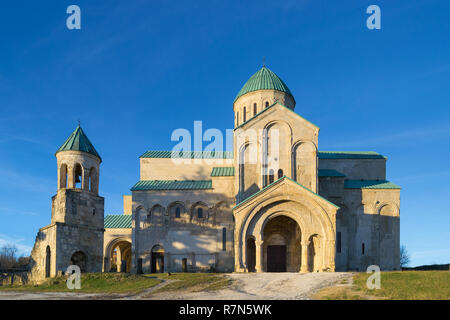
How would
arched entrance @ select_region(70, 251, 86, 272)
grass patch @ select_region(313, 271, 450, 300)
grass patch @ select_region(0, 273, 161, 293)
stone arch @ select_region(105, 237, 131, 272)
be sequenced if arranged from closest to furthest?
1. grass patch @ select_region(313, 271, 450, 300)
2. grass patch @ select_region(0, 273, 161, 293)
3. arched entrance @ select_region(70, 251, 86, 272)
4. stone arch @ select_region(105, 237, 131, 272)

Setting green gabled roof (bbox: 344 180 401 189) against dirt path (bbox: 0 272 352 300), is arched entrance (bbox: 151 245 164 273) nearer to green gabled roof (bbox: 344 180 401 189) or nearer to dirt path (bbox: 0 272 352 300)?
dirt path (bbox: 0 272 352 300)

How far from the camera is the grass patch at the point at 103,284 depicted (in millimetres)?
23750

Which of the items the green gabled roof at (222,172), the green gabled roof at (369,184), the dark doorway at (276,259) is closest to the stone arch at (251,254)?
the dark doorway at (276,259)

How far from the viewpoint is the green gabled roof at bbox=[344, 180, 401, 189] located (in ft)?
120

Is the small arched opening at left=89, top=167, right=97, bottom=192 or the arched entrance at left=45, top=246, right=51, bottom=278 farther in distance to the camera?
the small arched opening at left=89, top=167, right=97, bottom=192

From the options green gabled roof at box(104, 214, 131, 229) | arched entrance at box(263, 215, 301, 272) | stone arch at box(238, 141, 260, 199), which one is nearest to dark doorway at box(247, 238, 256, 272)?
arched entrance at box(263, 215, 301, 272)

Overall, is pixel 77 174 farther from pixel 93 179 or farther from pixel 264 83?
pixel 264 83

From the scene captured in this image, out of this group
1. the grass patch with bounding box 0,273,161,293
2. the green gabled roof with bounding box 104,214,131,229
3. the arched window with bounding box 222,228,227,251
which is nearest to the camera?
the grass patch with bounding box 0,273,161,293

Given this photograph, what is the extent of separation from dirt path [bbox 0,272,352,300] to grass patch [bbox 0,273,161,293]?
1.11m

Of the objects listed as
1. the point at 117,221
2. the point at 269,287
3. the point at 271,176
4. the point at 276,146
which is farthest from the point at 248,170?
the point at 117,221

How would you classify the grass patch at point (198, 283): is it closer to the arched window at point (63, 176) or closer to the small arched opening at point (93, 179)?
the small arched opening at point (93, 179)

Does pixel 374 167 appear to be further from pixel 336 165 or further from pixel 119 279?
pixel 119 279

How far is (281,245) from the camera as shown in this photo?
109ft

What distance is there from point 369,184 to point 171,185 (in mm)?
17023
